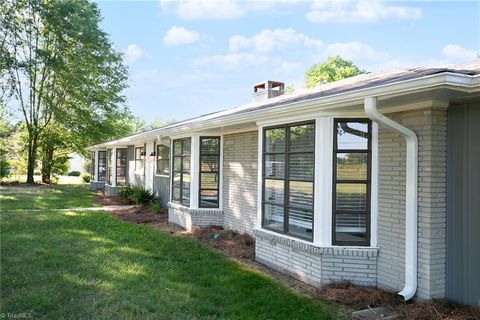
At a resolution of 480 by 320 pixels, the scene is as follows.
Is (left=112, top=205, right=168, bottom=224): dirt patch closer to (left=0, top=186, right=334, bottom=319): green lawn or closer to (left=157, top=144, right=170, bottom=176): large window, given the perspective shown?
(left=157, top=144, right=170, bottom=176): large window

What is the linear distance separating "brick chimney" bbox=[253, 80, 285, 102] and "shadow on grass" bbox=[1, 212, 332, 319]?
4.65m

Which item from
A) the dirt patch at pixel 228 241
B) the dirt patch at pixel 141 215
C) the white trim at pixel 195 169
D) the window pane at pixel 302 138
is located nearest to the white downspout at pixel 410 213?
the window pane at pixel 302 138

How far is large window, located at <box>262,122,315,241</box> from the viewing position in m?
5.66

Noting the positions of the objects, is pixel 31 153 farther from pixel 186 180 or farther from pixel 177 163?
pixel 186 180

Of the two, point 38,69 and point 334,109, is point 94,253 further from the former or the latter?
point 38,69

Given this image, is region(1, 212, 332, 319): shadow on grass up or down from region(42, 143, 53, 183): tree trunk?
down

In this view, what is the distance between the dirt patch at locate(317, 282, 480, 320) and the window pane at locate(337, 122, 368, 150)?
179cm

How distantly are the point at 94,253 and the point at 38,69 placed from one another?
20.0m

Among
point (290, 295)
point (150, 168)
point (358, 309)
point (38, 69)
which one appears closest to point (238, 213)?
point (290, 295)

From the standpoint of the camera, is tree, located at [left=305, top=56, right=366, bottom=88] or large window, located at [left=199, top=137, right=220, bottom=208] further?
tree, located at [left=305, top=56, right=366, bottom=88]

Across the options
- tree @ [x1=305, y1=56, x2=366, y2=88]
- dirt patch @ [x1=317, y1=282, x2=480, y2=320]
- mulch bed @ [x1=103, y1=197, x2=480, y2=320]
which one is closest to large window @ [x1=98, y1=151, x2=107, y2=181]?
mulch bed @ [x1=103, y1=197, x2=480, y2=320]

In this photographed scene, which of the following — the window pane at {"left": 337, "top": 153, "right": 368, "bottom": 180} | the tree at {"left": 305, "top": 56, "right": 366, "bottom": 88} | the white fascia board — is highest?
the tree at {"left": 305, "top": 56, "right": 366, "bottom": 88}

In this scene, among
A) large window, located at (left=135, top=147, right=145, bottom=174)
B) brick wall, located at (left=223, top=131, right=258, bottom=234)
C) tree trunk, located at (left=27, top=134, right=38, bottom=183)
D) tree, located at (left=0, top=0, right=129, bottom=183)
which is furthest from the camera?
tree trunk, located at (left=27, top=134, right=38, bottom=183)

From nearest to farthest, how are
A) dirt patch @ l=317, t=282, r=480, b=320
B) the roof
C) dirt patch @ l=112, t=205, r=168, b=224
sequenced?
the roof < dirt patch @ l=317, t=282, r=480, b=320 < dirt patch @ l=112, t=205, r=168, b=224
